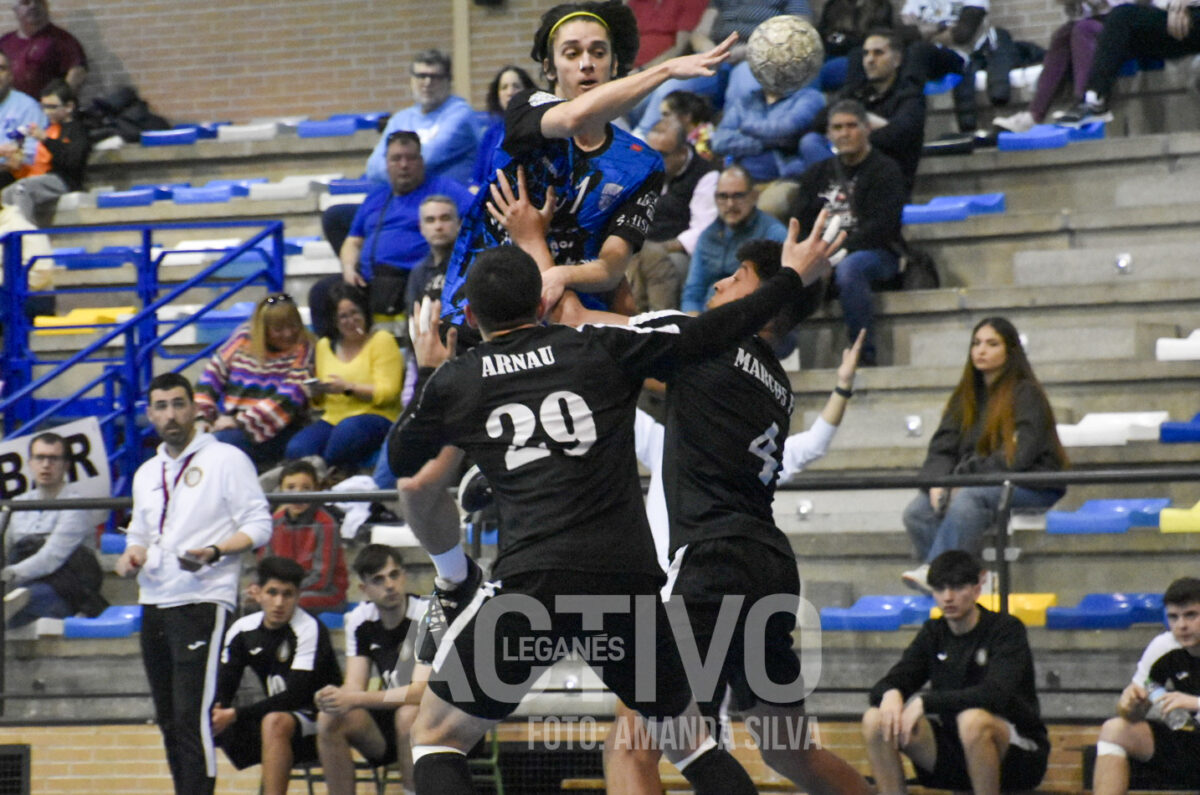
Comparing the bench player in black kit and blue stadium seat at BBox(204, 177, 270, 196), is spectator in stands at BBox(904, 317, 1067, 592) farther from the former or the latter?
blue stadium seat at BBox(204, 177, 270, 196)

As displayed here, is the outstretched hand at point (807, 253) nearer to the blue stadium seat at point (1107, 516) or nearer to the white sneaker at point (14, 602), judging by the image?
the blue stadium seat at point (1107, 516)

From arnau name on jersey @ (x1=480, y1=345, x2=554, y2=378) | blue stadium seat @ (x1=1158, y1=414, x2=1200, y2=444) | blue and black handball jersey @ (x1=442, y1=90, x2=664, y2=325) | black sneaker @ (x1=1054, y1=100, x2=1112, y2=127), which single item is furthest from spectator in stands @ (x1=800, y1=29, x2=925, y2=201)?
arnau name on jersey @ (x1=480, y1=345, x2=554, y2=378)

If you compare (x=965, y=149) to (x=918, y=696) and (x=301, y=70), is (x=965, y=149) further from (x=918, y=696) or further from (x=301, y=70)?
(x=301, y=70)

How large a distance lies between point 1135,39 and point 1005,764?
5.25 meters

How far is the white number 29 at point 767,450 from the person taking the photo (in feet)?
17.0

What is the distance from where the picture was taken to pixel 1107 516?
6.91m

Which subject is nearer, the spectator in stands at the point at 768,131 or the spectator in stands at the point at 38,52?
the spectator in stands at the point at 768,131

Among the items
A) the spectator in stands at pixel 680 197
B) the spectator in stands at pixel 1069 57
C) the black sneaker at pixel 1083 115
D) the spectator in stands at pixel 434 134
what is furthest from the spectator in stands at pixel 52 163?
the black sneaker at pixel 1083 115

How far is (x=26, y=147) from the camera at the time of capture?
1220 centimetres

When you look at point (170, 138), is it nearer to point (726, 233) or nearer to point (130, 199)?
point (130, 199)

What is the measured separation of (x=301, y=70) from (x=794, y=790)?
8814 millimetres

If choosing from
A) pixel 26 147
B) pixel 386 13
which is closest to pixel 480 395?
pixel 26 147

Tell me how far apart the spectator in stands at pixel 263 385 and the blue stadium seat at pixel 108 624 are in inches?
58.5

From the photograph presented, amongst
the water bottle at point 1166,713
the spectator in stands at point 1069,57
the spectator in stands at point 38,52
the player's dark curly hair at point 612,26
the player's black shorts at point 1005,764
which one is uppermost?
the spectator in stands at point 38,52
